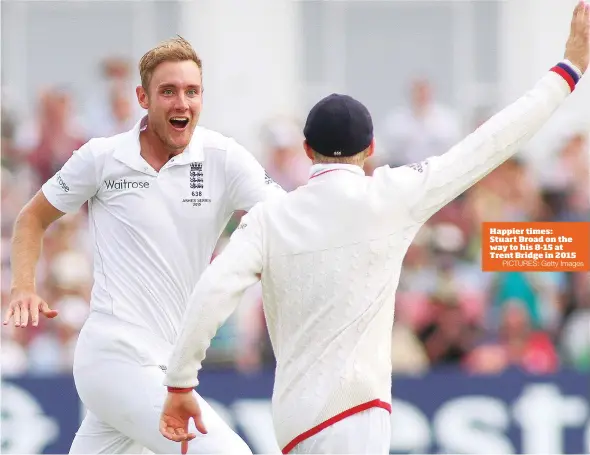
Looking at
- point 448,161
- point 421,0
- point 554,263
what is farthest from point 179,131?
point 421,0

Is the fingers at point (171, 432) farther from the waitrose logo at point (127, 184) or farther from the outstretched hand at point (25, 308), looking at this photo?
the waitrose logo at point (127, 184)

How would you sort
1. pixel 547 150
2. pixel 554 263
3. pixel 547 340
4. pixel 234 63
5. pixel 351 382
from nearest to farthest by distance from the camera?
pixel 351 382, pixel 554 263, pixel 547 340, pixel 547 150, pixel 234 63

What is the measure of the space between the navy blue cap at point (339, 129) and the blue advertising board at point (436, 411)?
17.0ft

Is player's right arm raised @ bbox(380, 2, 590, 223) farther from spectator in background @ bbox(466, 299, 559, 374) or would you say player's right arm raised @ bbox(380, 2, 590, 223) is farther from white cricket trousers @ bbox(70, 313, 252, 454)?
spectator in background @ bbox(466, 299, 559, 374)

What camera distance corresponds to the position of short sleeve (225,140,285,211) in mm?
6262

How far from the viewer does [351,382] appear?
17.7 ft

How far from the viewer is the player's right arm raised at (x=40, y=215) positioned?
20.6 feet

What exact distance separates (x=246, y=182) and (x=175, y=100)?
1.53 feet

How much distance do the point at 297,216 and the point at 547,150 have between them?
26.2ft

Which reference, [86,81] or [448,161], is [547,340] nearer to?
[448,161]

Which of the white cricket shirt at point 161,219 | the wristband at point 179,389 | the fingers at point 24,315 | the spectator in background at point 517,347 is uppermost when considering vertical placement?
the white cricket shirt at point 161,219

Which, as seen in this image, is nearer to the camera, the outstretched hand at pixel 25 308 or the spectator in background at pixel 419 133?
the outstretched hand at pixel 25 308

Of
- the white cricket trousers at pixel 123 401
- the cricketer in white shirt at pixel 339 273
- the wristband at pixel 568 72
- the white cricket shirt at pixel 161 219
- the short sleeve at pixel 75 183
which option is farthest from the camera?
the short sleeve at pixel 75 183

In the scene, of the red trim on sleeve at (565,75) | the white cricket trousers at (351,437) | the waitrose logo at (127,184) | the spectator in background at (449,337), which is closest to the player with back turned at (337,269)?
the white cricket trousers at (351,437)
